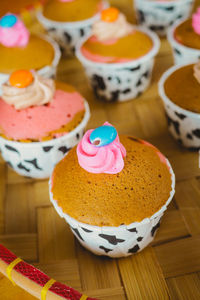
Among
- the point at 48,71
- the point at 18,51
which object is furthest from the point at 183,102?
the point at 18,51

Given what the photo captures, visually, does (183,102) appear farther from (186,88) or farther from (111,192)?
(111,192)

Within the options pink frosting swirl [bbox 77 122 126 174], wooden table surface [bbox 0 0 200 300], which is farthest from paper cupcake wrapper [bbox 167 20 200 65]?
pink frosting swirl [bbox 77 122 126 174]

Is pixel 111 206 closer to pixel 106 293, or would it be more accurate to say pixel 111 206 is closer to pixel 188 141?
pixel 106 293

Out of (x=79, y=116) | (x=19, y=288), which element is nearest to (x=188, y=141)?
(x=79, y=116)

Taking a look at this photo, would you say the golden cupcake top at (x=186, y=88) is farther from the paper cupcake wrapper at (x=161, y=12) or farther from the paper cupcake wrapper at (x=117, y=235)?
the paper cupcake wrapper at (x=161, y=12)

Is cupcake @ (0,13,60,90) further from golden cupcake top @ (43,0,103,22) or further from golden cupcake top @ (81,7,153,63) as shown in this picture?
golden cupcake top @ (43,0,103,22)

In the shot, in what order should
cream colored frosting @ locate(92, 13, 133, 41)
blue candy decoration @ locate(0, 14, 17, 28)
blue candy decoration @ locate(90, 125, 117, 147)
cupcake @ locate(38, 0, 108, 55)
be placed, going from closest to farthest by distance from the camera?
1. blue candy decoration @ locate(90, 125, 117, 147)
2. blue candy decoration @ locate(0, 14, 17, 28)
3. cream colored frosting @ locate(92, 13, 133, 41)
4. cupcake @ locate(38, 0, 108, 55)

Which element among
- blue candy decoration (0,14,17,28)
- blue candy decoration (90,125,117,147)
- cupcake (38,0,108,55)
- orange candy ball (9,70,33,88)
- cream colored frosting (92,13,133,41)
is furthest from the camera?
cupcake (38,0,108,55)
